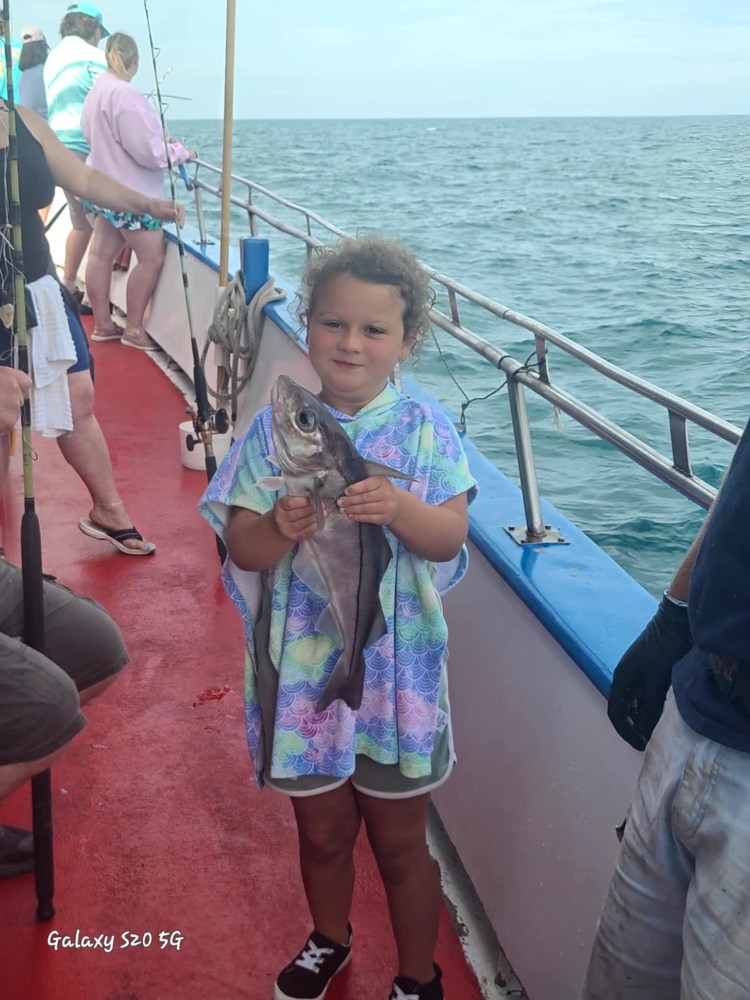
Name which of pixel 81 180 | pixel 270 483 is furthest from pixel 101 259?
pixel 270 483

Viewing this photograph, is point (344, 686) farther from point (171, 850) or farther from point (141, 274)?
point (141, 274)

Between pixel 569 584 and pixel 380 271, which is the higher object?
pixel 380 271

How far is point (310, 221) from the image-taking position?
4.82 metres

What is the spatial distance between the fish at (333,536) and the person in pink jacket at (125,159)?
399 cm

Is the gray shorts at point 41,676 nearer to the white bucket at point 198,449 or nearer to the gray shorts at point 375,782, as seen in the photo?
the gray shorts at point 375,782

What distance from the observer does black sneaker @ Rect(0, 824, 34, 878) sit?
221cm

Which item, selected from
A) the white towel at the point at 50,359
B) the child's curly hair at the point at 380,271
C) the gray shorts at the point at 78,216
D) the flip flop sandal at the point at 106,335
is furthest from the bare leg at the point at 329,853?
the gray shorts at the point at 78,216

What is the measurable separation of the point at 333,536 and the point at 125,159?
4669 millimetres

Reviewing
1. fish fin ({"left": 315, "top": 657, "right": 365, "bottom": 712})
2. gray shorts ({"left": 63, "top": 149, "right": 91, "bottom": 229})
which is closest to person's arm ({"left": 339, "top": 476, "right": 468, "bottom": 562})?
fish fin ({"left": 315, "top": 657, "right": 365, "bottom": 712})

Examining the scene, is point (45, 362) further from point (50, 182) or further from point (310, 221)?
point (310, 221)

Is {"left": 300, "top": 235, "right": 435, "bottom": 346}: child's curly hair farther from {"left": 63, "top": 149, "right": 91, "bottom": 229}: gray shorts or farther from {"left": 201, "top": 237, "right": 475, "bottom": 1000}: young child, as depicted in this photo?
{"left": 63, "top": 149, "right": 91, "bottom": 229}: gray shorts

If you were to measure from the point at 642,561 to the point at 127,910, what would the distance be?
4103 mm

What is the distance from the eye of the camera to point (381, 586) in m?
1.71

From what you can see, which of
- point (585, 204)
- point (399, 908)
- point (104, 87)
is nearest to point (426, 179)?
point (585, 204)
